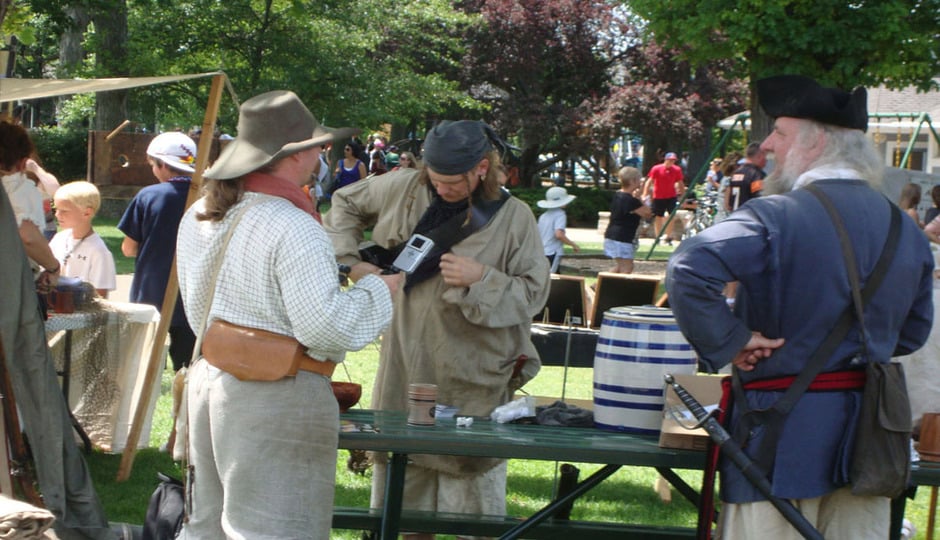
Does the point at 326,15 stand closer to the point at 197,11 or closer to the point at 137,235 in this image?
the point at 197,11

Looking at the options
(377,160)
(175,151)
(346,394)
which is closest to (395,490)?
(346,394)

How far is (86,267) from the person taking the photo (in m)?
6.82

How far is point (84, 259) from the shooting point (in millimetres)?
6809

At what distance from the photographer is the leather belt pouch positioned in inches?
126

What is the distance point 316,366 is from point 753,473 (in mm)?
1245

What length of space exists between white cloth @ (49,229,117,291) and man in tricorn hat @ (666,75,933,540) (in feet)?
15.0

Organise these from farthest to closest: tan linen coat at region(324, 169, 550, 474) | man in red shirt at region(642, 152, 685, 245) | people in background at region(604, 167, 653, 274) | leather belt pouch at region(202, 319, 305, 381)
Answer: man in red shirt at region(642, 152, 685, 245) → people in background at region(604, 167, 653, 274) → tan linen coat at region(324, 169, 550, 474) → leather belt pouch at region(202, 319, 305, 381)

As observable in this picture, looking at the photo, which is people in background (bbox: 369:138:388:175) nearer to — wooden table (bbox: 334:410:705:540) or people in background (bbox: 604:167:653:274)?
people in background (bbox: 604:167:653:274)

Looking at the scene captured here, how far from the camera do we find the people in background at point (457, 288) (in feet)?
13.5

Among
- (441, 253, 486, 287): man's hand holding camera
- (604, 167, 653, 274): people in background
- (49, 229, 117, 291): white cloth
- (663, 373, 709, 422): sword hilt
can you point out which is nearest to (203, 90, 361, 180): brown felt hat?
(441, 253, 486, 287): man's hand holding camera

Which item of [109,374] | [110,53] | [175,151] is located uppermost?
[110,53]

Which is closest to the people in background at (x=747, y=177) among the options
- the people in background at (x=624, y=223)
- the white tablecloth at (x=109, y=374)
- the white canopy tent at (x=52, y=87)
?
the people in background at (x=624, y=223)

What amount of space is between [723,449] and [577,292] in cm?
391

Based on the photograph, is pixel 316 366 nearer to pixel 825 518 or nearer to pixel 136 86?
pixel 825 518
